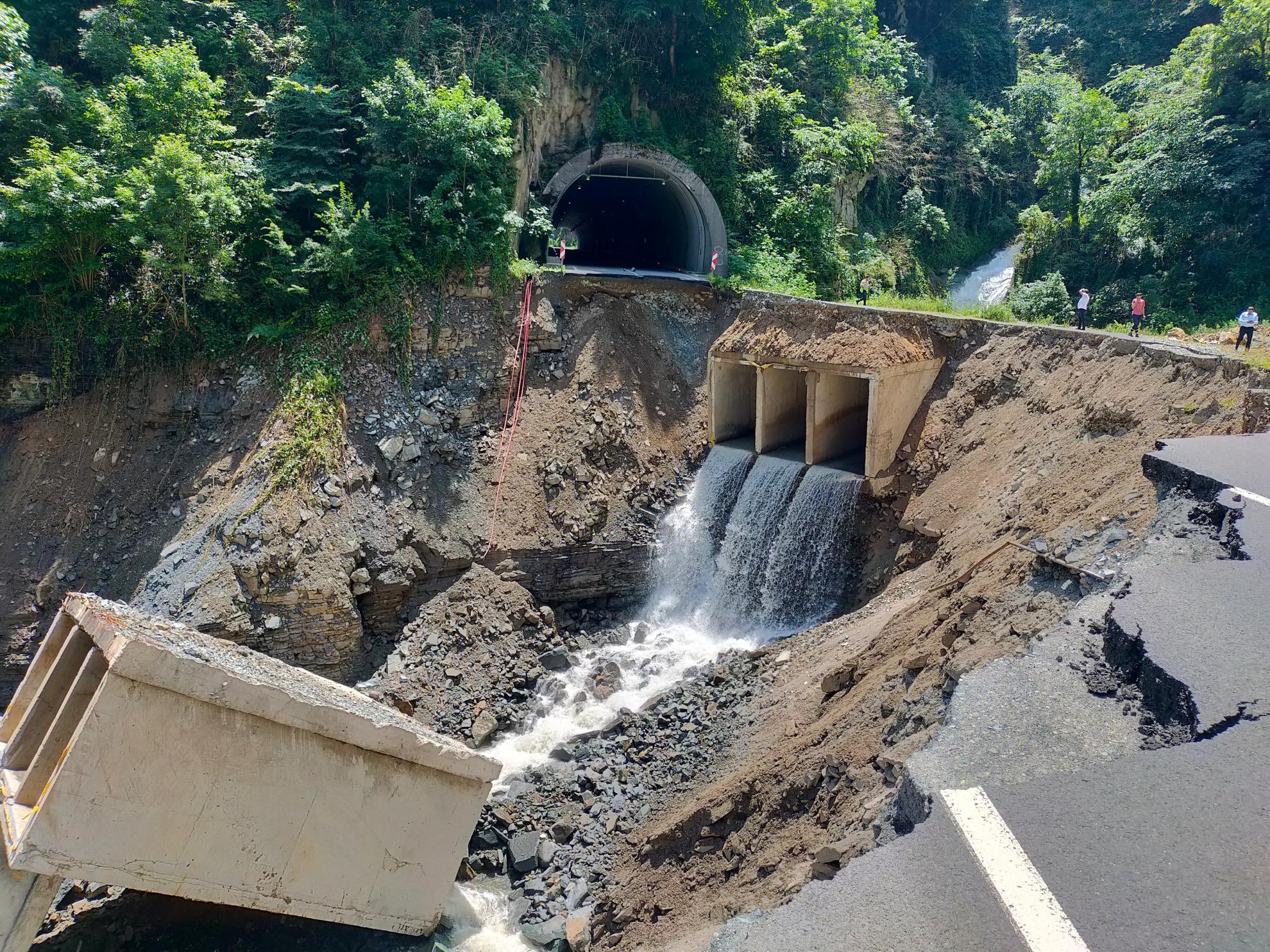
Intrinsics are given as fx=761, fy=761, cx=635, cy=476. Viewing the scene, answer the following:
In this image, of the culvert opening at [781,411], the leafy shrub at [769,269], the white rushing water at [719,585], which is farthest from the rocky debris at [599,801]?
the leafy shrub at [769,269]

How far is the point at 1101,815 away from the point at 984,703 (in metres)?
1.40

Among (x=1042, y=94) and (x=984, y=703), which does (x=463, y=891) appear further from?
(x=1042, y=94)

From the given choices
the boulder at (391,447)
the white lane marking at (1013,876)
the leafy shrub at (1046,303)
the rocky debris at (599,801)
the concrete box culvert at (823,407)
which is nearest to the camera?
the white lane marking at (1013,876)

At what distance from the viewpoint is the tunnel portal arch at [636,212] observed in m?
18.6

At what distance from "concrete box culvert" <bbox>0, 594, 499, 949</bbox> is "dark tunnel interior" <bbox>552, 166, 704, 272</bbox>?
15.6m

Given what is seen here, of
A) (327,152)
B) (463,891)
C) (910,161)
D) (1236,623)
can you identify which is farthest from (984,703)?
(910,161)

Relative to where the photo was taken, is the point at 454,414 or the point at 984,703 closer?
the point at 984,703

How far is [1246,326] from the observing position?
427 inches

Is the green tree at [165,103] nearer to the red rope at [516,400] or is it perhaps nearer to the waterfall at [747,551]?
the red rope at [516,400]

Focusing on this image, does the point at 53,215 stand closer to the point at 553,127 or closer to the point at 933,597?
the point at 553,127

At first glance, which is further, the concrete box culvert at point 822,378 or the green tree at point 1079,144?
the green tree at point 1079,144

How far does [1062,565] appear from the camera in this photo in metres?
7.06

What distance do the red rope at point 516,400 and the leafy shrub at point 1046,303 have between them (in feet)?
33.6

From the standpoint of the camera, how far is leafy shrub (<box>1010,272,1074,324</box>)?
16.3m
